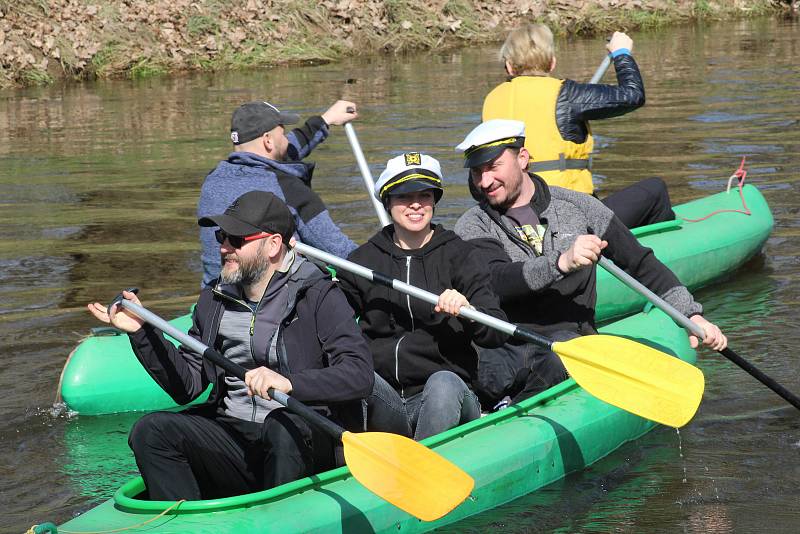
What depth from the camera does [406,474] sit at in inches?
168

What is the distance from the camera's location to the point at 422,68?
62.6 ft

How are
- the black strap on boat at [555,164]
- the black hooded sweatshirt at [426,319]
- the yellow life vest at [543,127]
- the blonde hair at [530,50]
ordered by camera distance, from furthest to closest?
1. the black strap on boat at [555,164]
2. the yellow life vest at [543,127]
3. the blonde hair at [530,50]
4. the black hooded sweatshirt at [426,319]

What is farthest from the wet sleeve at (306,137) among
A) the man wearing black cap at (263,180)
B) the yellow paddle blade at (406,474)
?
the yellow paddle blade at (406,474)

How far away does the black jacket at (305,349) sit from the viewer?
13.7 feet

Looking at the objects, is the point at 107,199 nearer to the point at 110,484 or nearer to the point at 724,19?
the point at 110,484

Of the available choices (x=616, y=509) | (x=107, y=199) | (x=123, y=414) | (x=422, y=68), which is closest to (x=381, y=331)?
(x=616, y=509)

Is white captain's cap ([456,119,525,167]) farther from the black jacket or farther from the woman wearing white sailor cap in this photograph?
the black jacket

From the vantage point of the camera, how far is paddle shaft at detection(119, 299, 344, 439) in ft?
13.3

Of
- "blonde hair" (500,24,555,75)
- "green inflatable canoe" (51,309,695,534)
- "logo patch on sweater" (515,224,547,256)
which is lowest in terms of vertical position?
"green inflatable canoe" (51,309,695,534)

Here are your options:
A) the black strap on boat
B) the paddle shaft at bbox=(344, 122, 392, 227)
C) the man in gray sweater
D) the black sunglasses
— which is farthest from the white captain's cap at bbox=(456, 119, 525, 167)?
the black strap on boat

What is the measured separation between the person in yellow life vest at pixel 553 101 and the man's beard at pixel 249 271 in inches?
116

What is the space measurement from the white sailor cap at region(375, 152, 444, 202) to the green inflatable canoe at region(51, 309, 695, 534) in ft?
3.08

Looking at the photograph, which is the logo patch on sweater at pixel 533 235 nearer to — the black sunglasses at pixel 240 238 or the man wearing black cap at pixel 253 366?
the man wearing black cap at pixel 253 366

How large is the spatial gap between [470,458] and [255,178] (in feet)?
6.33
